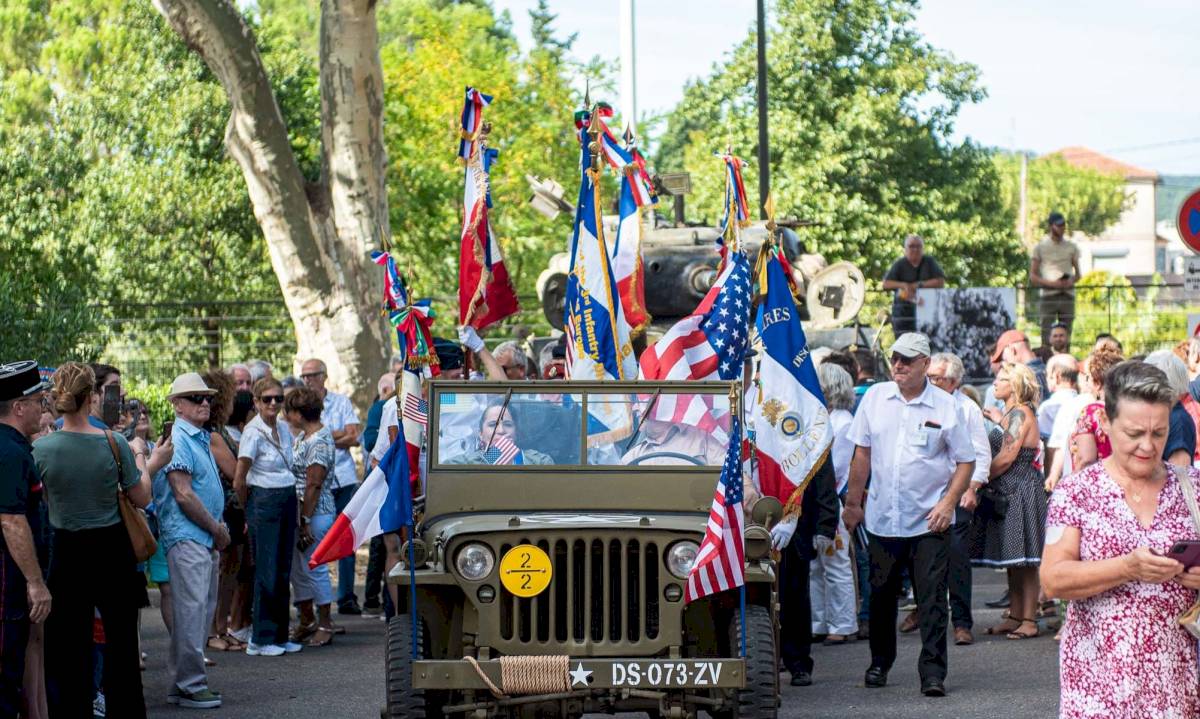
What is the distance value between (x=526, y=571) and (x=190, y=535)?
2915mm

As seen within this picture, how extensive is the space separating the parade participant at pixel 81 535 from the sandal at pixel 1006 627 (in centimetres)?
677

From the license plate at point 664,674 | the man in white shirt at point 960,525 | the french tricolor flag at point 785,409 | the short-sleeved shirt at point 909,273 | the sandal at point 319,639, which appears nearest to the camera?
the license plate at point 664,674

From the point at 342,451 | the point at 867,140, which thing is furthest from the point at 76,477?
the point at 867,140

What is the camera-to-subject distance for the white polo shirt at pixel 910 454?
10.8 meters

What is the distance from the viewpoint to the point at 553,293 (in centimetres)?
1834

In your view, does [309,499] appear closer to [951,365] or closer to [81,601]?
[81,601]

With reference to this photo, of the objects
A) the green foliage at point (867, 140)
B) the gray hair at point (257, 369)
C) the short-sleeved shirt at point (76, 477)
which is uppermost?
the green foliage at point (867, 140)

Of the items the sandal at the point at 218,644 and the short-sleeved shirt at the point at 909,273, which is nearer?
the sandal at the point at 218,644

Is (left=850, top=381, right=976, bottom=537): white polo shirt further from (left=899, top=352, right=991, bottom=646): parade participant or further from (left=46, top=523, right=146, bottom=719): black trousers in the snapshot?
(left=46, top=523, right=146, bottom=719): black trousers

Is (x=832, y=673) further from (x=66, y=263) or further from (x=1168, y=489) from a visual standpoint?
(x=66, y=263)

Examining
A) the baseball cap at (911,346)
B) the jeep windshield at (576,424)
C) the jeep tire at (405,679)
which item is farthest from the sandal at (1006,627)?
the jeep tire at (405,679)

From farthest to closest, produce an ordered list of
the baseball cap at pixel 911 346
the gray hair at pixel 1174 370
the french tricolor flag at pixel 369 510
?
the baseball cap at pixel 911 346
the gray hair at pixel 1174 370
the french tricolor flag at pixel 369 510

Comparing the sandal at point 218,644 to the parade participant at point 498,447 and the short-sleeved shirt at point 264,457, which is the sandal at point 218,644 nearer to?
the short-sleeved shirt at point 264,457

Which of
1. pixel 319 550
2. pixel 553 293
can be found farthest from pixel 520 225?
pixel 319 550
